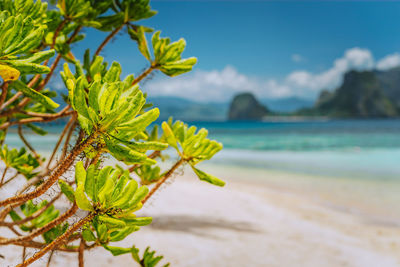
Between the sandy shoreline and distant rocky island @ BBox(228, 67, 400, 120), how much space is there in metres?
87.5

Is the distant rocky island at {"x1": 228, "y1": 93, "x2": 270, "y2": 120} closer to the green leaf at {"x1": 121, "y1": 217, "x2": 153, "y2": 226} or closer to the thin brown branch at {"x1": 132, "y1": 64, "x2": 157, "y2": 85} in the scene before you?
the thin brown branch at {"x1": 132, "y1": 64, "x2": 157, "y2": 85}

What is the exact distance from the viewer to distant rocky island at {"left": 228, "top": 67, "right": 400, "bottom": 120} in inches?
3337

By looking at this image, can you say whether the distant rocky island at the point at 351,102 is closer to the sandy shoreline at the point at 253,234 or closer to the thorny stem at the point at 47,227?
the sandy shoreline at the point at 253,234

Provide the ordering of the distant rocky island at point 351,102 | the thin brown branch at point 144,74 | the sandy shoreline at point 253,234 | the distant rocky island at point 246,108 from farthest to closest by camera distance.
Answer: the distant rocky island at point 246,108 < the distant rocky island at point 351,102 < the sandy shoreline at point 253,234 < the thin brown branch at point 144,74

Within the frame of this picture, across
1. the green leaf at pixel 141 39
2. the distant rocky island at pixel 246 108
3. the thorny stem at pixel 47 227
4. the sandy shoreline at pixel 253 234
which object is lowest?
the sandy shoreline at pixel 253 234

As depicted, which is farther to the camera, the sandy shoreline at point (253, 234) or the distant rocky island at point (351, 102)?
the distant rocky island at point (351, 102)

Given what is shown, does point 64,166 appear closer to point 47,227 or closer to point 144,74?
point 47,227

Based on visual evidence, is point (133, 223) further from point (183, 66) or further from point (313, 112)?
point (313, 112)

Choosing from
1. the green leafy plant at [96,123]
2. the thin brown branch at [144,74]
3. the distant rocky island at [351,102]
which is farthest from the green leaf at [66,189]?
the distant rocky island at [351,102]

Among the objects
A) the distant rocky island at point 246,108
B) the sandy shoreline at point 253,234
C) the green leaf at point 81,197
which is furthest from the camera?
the distant rocky island at point 246,108

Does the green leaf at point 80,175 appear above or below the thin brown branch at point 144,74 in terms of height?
below

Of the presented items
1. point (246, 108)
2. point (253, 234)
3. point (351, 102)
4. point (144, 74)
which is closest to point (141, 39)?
point (144, 74)

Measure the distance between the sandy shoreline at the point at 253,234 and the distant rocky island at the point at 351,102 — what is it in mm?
87545

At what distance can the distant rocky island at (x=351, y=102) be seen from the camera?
278 feet
